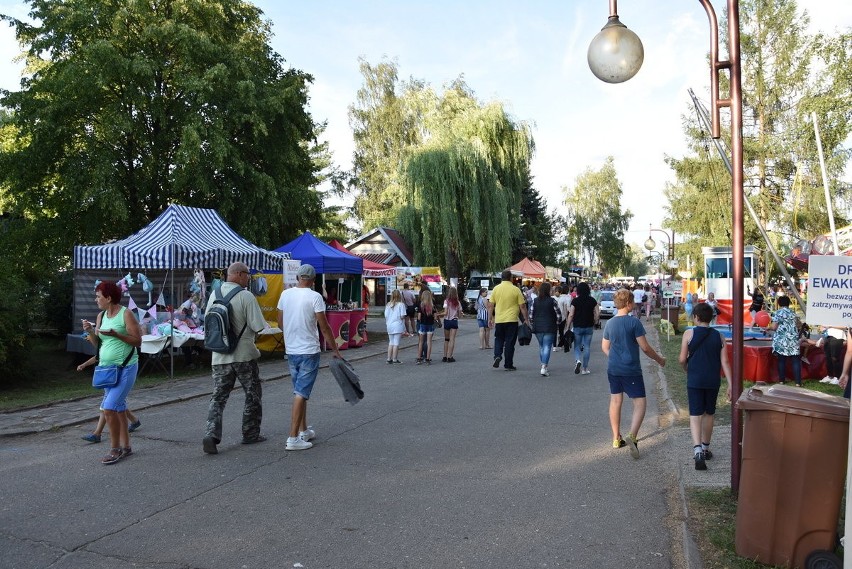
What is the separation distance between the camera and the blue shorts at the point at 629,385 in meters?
6.37

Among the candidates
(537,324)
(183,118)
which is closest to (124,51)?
(183,118)

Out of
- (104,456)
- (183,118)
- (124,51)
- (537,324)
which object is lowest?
(104,456)

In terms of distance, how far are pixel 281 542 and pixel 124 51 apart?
19389 millimetres

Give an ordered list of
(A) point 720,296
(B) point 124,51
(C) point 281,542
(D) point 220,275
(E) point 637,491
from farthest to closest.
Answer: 1. (A) point 720,296
2. (B) point 124,51
3. (D) point 220,275
4. (E) point 637,491
5. (C) point 281,542

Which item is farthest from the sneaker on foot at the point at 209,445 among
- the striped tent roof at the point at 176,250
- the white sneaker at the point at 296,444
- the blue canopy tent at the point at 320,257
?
the blue canopy tent at the point at 320,257

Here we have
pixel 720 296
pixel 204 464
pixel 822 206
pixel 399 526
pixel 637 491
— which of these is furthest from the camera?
pixel 822 206

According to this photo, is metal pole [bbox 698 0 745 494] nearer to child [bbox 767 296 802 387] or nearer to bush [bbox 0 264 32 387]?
child [bbox 767 296 802 387]

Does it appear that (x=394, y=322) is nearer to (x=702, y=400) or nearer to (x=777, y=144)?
(x=702, y=400)

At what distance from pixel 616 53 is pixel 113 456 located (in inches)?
229

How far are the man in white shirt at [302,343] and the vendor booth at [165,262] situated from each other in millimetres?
6343

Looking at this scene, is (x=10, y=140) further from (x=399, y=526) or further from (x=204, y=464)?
(x=399, y=526)

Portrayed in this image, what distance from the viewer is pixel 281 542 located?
407cm

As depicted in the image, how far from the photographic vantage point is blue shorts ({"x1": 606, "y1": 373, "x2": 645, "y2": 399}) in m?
6.37

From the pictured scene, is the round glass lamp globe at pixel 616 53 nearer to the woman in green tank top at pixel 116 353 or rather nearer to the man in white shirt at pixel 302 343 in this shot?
the man in white shirt at pixel 302 343
